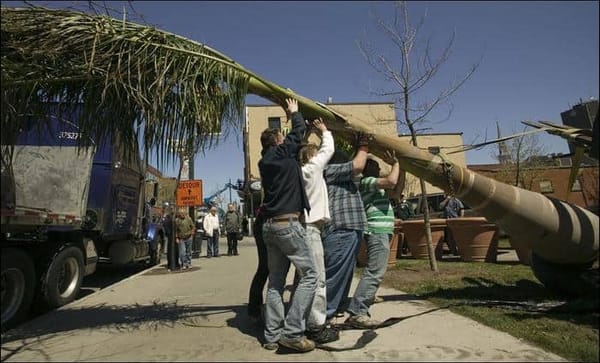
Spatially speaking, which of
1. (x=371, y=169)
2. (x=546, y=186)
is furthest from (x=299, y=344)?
(x=546, y=186)

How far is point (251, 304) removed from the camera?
5141mm

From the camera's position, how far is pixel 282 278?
425 centimetres

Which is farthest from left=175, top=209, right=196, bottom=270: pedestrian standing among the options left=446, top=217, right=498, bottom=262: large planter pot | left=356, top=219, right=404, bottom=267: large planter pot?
left=446, top=217, right=498, bottom=262: large planter pot

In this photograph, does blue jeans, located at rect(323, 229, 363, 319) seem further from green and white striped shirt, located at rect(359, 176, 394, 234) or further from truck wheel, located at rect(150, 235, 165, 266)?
truck wheel, located at rect(150, 235, 165, 266)

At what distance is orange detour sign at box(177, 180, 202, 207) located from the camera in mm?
16453

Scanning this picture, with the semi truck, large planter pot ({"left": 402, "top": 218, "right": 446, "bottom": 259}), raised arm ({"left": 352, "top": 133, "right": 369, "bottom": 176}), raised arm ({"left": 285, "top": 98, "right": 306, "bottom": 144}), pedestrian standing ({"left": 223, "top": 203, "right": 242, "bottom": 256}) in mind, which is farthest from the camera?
pedestrian standing ({"left": 223, "top": 203, "right": 242, "bottom": 256})

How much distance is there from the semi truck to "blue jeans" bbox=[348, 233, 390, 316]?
2.92 m

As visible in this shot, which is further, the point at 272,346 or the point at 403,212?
the point at 403,212

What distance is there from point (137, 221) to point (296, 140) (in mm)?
8552

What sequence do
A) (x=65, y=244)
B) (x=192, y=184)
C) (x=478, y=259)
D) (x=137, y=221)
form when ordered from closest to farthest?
(x=65, y=244) → (x=478, y=259) → (x=137, y=221) → (x=192, y=184)

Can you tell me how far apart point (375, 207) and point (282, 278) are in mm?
1467

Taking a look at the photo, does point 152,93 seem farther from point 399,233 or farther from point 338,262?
point 399,233

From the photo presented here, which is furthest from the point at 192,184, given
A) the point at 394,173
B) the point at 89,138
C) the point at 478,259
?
the point at 394,173

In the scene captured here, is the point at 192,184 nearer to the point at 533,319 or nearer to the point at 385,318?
the point at 385,318
